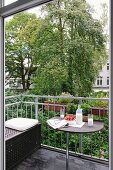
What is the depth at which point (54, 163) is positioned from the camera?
234 cm

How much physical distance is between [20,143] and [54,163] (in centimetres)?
49

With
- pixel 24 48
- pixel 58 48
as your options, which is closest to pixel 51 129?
pixel 58 48

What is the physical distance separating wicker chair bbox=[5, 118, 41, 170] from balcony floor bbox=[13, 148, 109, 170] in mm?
87

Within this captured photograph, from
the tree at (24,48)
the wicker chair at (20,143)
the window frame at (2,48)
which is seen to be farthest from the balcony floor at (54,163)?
the tree at (24,48)

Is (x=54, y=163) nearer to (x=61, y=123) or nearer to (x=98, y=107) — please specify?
(x=61, y=123)

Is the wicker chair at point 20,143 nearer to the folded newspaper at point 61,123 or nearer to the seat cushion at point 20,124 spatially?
the seat cushion at point 20,124

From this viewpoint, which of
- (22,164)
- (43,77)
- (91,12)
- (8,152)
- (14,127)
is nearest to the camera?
(8,152)

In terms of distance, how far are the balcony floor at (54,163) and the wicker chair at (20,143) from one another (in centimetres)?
9

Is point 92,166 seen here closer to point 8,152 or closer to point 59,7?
point 8,152

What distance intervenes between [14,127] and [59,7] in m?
1.90

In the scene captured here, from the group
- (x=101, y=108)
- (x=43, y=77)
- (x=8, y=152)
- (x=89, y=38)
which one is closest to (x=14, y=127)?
(x=8, y=152)

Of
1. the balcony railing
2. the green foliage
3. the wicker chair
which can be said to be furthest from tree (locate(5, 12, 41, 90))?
the wicker chair

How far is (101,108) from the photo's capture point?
2.54m

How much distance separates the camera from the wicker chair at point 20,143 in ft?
7.07
